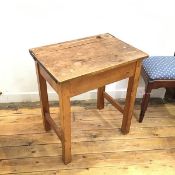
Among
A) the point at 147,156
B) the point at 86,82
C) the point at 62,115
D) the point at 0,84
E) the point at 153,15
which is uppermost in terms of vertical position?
the point at 153,15

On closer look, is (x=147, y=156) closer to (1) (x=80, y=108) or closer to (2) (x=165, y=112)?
(2) (x=165, y=112)

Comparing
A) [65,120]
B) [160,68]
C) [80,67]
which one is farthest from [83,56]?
[160,68]

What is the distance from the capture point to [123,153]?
1833 mm

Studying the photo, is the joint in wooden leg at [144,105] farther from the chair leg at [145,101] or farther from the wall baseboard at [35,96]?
the wall baseboard at [35,96]

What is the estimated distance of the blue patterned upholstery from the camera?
1.81 m

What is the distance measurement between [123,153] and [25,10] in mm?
1259

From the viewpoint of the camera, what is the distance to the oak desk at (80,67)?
1380 millimetres

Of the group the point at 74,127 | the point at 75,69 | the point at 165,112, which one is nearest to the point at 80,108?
the point at 74,127

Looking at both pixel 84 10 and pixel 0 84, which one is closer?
pixel 84 10

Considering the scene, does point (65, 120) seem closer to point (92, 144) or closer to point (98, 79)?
point (98, 79)

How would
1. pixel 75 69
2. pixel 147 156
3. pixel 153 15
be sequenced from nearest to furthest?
pixel 75 69 → pixel 147 156 → pixel 153 15

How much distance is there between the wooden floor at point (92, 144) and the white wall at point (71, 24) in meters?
0.46

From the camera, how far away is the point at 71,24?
1.95m

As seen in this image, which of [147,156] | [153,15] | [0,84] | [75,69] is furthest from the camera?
[0,84]
